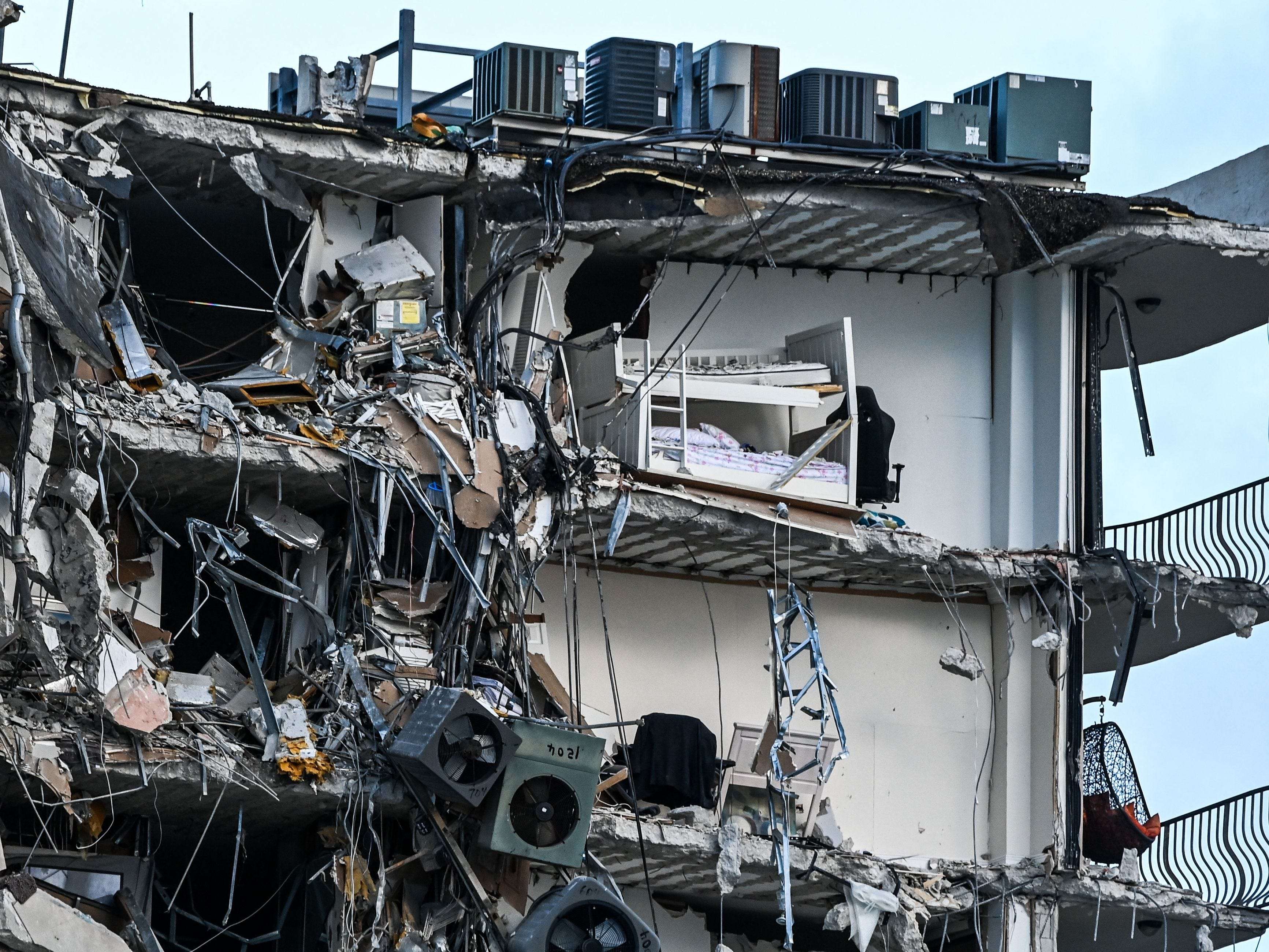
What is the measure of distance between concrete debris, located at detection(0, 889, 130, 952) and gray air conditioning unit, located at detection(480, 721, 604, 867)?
271 cm

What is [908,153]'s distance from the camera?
61.6 ft

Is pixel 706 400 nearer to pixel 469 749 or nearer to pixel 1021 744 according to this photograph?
pixel 1021 744

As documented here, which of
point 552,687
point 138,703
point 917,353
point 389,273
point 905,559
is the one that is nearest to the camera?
point 138,703

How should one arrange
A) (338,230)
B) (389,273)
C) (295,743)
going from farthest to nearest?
(338,230) < (389,273) < (295,743)

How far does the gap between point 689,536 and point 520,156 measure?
10.8ft

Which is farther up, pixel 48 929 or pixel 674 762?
pixel 674 762

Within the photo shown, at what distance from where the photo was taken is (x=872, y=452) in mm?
19609

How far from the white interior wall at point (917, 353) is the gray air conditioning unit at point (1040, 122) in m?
1.27

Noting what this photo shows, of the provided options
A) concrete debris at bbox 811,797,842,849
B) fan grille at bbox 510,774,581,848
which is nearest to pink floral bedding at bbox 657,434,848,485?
concrete debris at bbox 811,797,842,849

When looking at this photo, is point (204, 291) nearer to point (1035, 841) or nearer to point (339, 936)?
point (339, 936)

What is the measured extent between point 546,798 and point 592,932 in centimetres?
A: 99

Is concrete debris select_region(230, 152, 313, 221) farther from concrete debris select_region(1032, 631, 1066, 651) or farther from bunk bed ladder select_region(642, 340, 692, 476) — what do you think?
concrete debris select_region(1032, 631, 1066, 651)

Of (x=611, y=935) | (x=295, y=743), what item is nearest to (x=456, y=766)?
(x=295, y=743)

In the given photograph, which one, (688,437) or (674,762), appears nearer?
(674,762)
